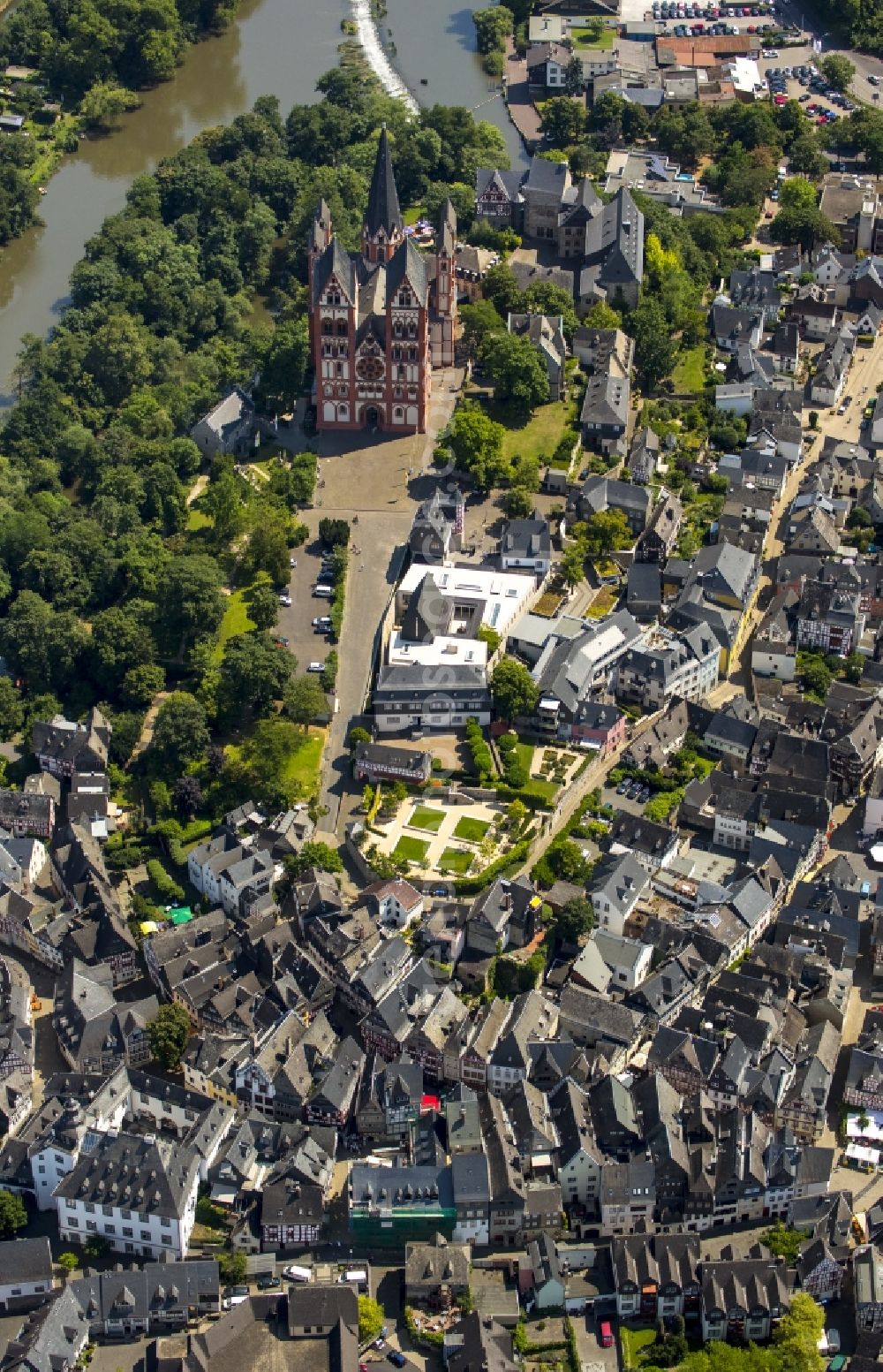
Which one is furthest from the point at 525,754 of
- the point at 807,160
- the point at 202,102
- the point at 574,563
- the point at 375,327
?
the point at 202,102

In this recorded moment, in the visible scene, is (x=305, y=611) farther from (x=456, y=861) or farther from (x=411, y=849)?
(x=456, y=861)

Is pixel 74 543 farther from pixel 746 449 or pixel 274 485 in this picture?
pixel 746 449

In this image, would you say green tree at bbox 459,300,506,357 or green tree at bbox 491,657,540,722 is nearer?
green tree at bbox 491,657,540,722

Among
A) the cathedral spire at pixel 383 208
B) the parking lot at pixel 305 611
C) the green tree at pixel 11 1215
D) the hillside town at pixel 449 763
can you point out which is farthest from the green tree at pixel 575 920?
the cathedral spire at pixel 383 208

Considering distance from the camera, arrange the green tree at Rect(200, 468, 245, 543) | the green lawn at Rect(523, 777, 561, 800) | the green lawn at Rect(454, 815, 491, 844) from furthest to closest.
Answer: the green tree at Rect(200, 468, 245, 543), the green lawn at Rect(523, 777, 561, 800), the green lawn at Rect(454, 815, 491, 844)

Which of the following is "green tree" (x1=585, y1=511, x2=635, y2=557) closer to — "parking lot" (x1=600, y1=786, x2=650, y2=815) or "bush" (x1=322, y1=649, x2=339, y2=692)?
"bush" (x1=322, y1=649, x2=339, y2=692)

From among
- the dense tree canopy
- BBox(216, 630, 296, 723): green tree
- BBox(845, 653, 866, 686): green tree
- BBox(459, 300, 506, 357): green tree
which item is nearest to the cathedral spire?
BBox(459, 300, 506, 357): green tree

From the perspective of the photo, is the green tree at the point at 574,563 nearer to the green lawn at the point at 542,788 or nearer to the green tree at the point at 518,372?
the green tree at the point at 518,372
